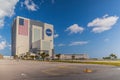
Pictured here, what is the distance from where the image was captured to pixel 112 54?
196 meters

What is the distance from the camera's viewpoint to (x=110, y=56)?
198 m

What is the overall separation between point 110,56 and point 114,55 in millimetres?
4497

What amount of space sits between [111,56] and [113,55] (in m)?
2.26

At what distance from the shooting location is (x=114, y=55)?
19500 centimetres

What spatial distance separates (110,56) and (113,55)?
3.93 metres

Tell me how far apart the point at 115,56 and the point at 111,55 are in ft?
12.8

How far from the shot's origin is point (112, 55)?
195 m

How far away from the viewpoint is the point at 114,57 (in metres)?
194

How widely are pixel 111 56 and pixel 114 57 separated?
347 centimetres

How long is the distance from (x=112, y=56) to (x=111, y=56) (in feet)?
4.61

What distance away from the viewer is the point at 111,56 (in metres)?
196

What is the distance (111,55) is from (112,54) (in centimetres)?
135

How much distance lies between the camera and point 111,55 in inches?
7721
